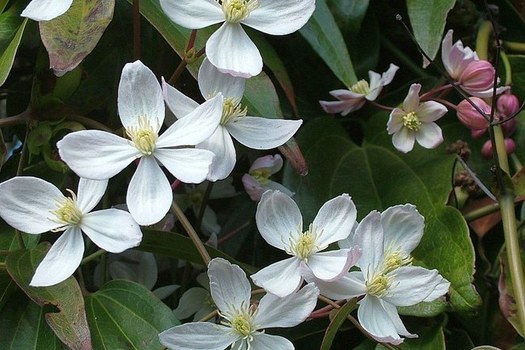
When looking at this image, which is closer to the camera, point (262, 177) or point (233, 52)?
point (233, 52)

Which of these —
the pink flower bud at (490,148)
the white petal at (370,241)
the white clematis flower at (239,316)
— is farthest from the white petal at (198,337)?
the pink flower bud at (490,148)

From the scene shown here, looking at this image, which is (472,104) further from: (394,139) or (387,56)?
(387,56)

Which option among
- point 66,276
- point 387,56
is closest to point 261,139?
point 66,276

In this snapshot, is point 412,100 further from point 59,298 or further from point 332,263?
point 59,298

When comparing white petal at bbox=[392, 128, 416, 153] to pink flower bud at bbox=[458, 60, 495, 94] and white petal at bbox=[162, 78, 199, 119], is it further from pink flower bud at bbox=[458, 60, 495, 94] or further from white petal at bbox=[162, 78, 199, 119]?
white petal at bbox=[162, 78, 199, 119]

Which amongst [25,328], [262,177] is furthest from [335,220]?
[25,328]

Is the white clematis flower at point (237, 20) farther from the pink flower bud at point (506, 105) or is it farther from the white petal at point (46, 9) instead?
the pink flower bud at point (506, 105)
